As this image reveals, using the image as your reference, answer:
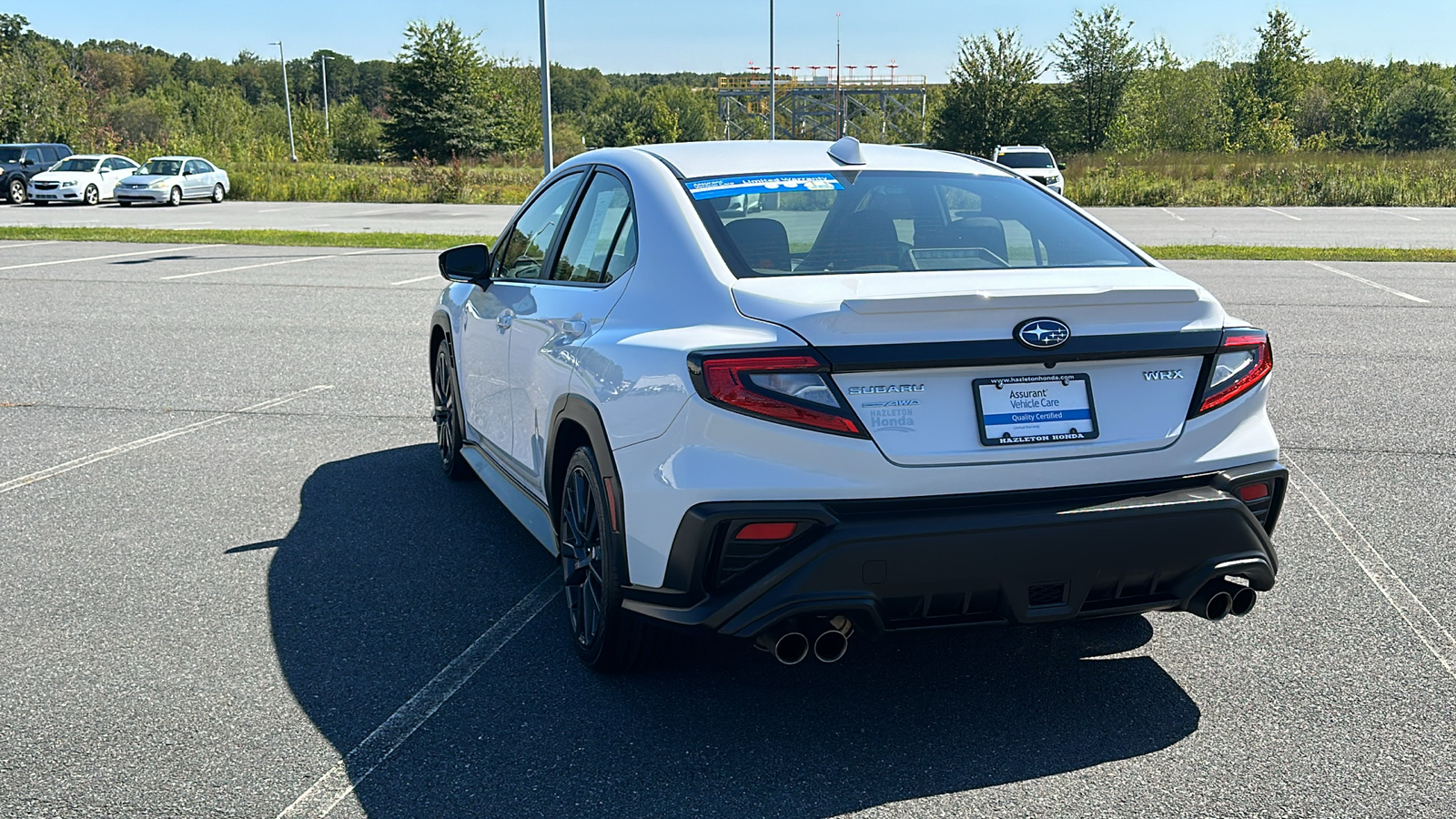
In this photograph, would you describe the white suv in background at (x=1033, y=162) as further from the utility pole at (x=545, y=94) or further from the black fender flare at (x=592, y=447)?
the black fender flare at (x=592, y=447)

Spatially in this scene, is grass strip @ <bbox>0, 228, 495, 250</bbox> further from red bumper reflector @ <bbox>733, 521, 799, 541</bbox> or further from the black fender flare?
red bumper reflector @ <bbox>733, 521, 799, 541</bbox>

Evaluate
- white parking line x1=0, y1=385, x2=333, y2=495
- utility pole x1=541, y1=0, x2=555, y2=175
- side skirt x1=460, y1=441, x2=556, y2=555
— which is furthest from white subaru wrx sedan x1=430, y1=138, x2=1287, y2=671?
utility pole x1=541, y1=0, x2=555, y2=175

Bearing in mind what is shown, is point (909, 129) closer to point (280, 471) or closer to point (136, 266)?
point (136, 266)

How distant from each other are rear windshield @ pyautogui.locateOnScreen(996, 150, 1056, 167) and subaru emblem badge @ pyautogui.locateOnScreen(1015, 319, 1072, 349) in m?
32.8

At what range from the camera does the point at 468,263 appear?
5.34 meters

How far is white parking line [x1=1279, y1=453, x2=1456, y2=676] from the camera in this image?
420cm

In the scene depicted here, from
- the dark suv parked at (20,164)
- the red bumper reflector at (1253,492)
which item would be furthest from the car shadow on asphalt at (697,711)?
the dark suv parked at (20,164)

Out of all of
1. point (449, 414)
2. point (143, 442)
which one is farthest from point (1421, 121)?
point (143, 442)

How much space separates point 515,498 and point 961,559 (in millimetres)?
2193

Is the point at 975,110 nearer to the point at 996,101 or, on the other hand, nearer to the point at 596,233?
the point at 996,101

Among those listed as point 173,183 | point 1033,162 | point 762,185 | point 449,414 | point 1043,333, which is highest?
point 1033,162

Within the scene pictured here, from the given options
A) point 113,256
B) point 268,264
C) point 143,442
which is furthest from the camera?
point 113,256

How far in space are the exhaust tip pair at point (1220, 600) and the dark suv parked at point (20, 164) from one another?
4351 centimetres

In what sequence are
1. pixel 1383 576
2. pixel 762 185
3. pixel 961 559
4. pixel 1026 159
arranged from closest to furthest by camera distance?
pixel 961 559 < pixel 762 185 < pixel 1383 576 < pixel 1026 159
